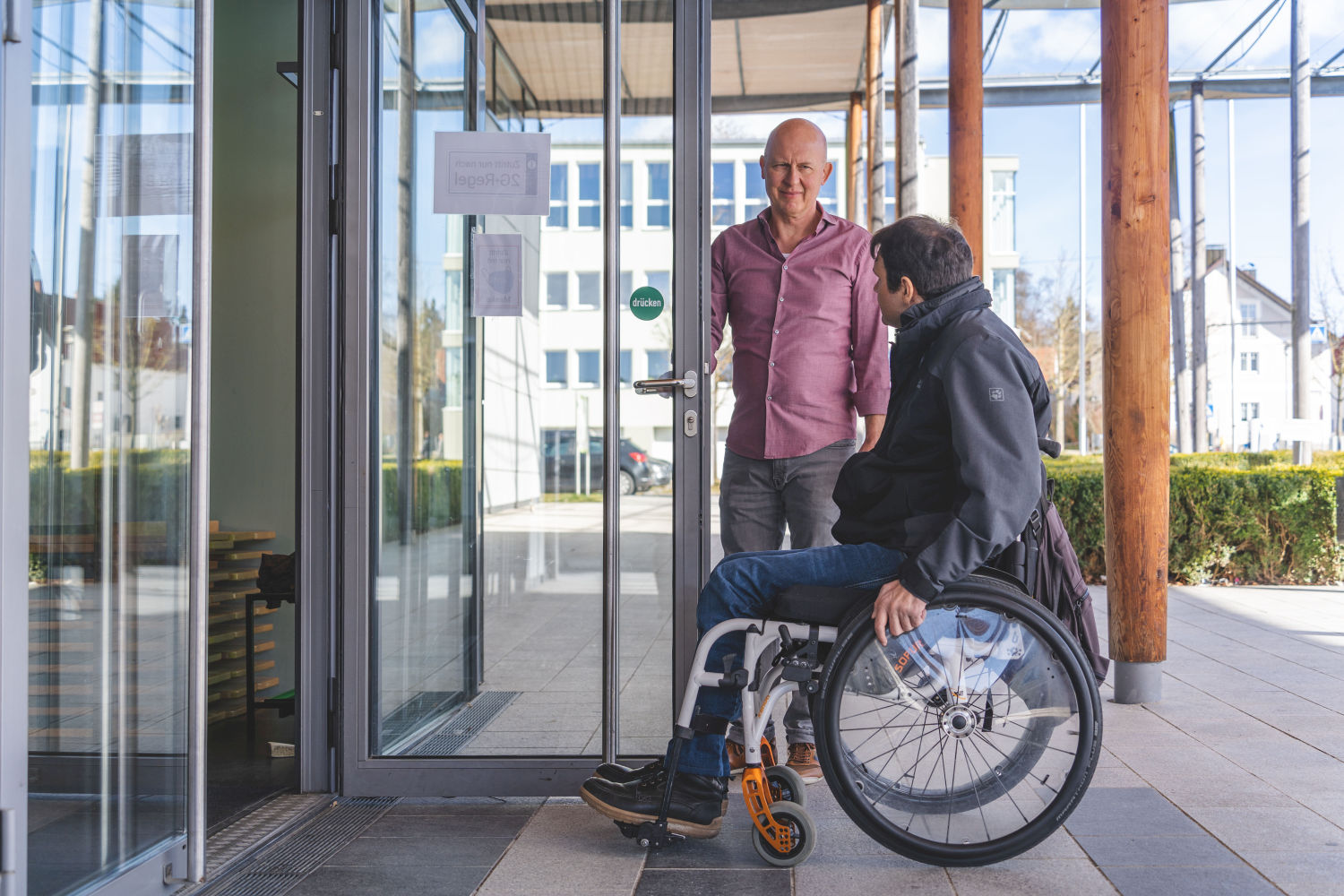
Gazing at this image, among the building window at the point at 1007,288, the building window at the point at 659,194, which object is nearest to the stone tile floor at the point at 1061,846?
the building window at the point at 659,194

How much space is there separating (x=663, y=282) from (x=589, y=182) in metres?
0.33

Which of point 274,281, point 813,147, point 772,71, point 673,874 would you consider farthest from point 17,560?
point 772,71

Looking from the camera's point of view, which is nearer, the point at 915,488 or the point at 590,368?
the point at 915,488

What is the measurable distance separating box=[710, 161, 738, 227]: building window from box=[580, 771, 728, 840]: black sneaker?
1.55m

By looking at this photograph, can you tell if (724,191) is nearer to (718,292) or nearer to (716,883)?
(718,292)

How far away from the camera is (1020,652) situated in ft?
7.59

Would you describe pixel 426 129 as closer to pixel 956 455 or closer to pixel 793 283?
pixel 793 283

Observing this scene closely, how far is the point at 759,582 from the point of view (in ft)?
7.94

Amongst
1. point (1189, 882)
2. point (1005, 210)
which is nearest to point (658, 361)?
point (1189, 882)

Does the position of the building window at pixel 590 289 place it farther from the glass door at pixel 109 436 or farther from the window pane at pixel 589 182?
the glass door at pixel 109 436

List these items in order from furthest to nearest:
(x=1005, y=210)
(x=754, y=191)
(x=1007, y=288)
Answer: (x=1005, y=210) < (x=1007, y=288) < (x=754, y=191)

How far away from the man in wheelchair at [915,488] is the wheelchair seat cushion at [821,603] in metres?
0.04

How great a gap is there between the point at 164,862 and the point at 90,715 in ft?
1.29

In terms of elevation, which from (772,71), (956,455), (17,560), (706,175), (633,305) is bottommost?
(17,560)
